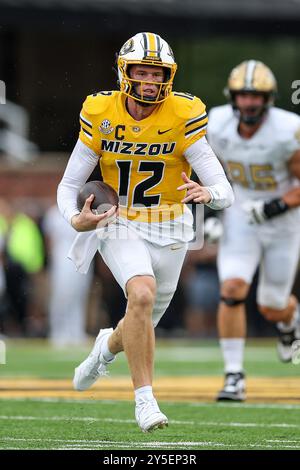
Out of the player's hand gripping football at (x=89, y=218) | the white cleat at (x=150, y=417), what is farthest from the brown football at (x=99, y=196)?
the white cleat at (x=150, y=417)

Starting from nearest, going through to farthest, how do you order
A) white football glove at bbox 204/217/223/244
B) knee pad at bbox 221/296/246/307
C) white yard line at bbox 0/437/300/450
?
white yard line at bbox 0/437/300/450 < knee pad at bbox 221/296/246/307 < white football glove at bbox 204/217/223/244

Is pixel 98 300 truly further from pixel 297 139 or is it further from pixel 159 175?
pixel 159 175

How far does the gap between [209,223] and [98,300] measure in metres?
6.96

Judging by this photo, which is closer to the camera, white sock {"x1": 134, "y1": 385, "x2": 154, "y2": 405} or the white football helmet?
white sock {"x1": 134, "y1": 385, "x2": 154, "y2": 405}

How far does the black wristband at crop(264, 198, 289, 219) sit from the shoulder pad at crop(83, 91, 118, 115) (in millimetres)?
1998

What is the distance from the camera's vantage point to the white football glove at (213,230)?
790cm

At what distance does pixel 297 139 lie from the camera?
25.1 feet

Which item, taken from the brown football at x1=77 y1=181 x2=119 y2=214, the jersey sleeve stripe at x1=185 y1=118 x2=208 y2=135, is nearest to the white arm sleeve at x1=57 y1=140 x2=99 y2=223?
the brown football at x1=77 y1=181 x2=119 y2=214

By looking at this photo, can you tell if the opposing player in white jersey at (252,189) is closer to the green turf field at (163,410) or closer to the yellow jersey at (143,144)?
the green turf field at (163,410)

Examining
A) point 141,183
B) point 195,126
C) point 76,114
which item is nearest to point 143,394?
point 141,183

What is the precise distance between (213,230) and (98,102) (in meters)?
2.14

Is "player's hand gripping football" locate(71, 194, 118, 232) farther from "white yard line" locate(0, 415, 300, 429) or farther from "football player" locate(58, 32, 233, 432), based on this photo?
"white yard line" locate(0, 415, 300, 429)

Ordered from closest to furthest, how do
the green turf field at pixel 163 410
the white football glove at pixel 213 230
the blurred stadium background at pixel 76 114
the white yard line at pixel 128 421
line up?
1. the green turf field at pixel 163 410
2. the white yard line at pixel 128 421
3. the white football glove at pixel 213 230
4. the blurred stadium background at pixel 76 114

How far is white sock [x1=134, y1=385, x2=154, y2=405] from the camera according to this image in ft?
18.0
